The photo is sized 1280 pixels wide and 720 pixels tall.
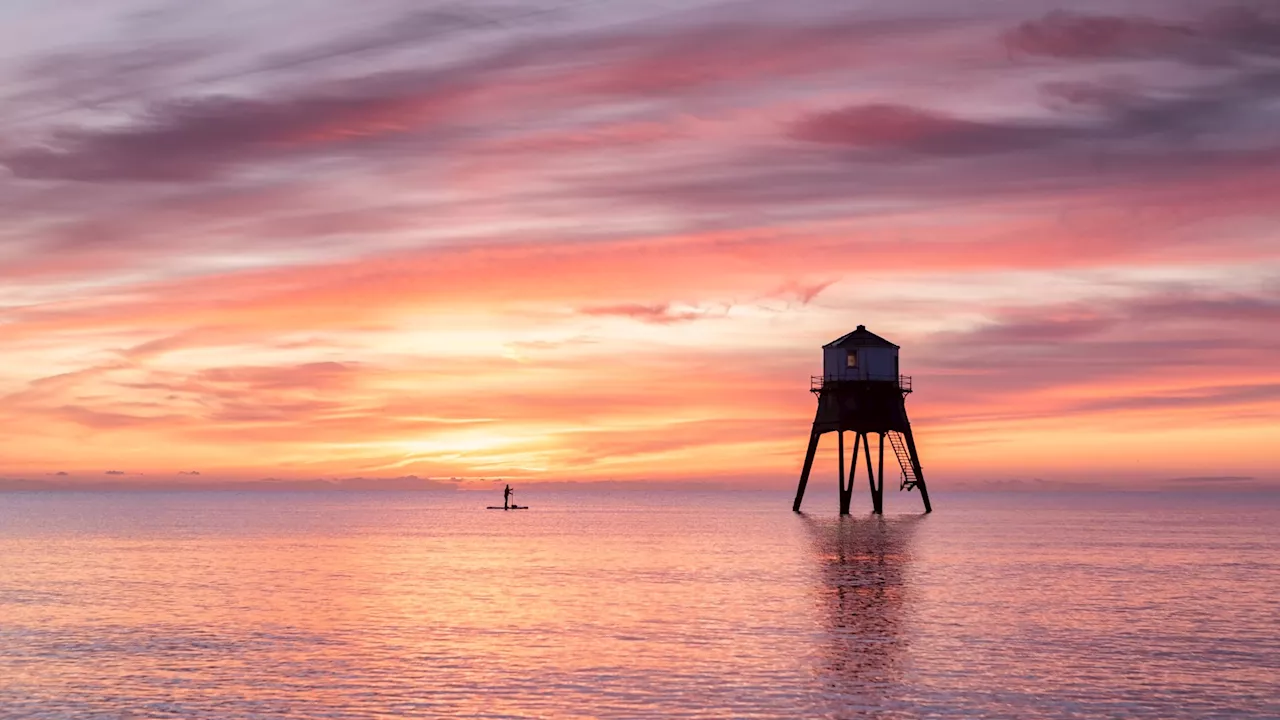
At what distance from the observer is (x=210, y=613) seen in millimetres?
47000

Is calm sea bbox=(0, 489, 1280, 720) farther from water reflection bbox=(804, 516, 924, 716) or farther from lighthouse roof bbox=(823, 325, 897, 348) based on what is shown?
lighthouse roof bbox=(823, 325, 897, 348)

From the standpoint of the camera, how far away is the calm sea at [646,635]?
1155 inches

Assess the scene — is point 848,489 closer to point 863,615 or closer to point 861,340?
point 861,340

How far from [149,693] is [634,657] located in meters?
11.9

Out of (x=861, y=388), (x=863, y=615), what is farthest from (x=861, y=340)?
(x=863, y=615)

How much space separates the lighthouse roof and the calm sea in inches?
845

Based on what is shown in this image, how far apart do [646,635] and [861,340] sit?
6161cm

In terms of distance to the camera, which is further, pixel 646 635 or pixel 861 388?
pixel 861 388

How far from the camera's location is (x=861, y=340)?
3888 inches

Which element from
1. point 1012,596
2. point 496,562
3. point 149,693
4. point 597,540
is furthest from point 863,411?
point 149,693

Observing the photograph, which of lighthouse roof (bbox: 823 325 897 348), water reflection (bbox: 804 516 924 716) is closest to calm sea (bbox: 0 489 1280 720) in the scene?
water reflection (bbox: 804 516 924 716)

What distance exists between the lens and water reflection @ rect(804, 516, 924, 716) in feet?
102

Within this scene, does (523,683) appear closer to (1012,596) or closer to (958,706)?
(958,706)

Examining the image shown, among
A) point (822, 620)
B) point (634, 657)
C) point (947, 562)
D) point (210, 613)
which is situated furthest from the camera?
point (947, 562)
